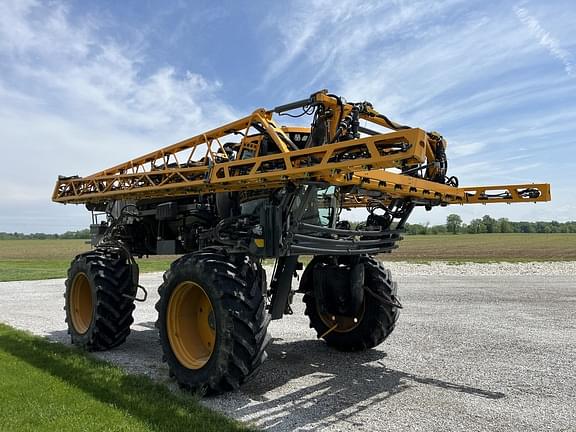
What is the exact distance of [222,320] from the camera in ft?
18.1

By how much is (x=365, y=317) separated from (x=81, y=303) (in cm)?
475

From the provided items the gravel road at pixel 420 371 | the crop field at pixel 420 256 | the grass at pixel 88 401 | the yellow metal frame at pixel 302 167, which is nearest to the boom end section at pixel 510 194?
the yellow metal frame at pixel 302 167

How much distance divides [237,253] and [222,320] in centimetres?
86

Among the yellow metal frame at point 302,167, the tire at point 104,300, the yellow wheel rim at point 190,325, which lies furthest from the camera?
the tire at point 104,300

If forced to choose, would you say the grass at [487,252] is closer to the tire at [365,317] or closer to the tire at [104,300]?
the tire at [365,317]

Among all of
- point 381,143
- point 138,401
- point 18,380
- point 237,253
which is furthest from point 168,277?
point 381,143

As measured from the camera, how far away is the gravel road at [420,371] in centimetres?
508

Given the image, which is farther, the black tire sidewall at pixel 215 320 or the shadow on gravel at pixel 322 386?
the black tire sidewall at pixel 215 320

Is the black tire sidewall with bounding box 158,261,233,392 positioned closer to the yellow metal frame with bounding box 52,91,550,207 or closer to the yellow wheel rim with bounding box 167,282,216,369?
the yellow wheel rim with bounding box 167,282,216,369

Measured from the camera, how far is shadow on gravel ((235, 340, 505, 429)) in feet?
17.1

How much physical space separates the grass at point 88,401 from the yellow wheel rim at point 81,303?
4.54ft

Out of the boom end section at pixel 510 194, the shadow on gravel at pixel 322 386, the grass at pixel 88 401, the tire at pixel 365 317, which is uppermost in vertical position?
the boom end section at pixel 510 194

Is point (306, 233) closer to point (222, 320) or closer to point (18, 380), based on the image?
point (222, 320)

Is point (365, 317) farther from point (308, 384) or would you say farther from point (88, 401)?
point (88, 401)
